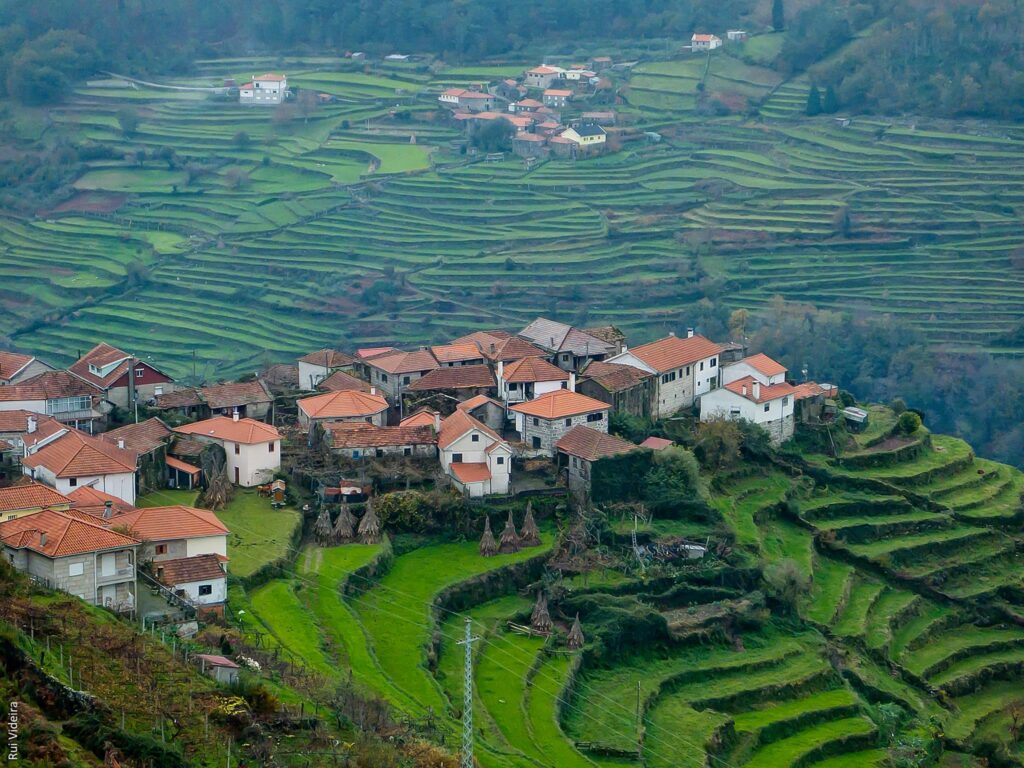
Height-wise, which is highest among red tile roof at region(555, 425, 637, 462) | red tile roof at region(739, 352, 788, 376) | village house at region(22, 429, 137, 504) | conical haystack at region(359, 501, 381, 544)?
village house at region(22, 429, 137, 504)

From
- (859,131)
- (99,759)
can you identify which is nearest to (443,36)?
(859,131)

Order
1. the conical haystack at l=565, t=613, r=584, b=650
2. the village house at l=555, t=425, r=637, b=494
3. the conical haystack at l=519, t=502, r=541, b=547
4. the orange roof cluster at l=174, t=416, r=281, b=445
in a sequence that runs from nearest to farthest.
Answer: the conical haystack at l=565, t=613, r=584, b=650, the conical haystack at l=519, t=502, r=541, b=547, the orange roof cluster at l=174, t=416, r=281, b=445, the village house at l=555, t=425, r=637, b=494

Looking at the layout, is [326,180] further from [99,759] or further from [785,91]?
[99,759]

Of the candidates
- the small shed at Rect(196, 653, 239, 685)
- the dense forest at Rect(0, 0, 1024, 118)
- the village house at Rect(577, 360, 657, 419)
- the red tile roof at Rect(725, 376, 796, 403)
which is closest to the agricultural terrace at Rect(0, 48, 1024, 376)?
the dense forest at Rect(0, 0, 1024, 118)

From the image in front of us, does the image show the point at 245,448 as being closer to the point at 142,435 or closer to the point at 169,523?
the point at 142,435

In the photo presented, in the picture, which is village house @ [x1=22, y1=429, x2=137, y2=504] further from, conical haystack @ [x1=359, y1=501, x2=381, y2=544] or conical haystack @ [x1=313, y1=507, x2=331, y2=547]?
conical haystack @ [x1=359, y1=501, x2=381, y2=544]

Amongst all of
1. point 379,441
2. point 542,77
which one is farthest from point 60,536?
point 542,77

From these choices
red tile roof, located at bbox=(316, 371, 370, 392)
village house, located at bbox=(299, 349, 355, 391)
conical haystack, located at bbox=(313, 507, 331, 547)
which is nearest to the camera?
conical haystack, located at bbox=(313, 507, 331, 547)
